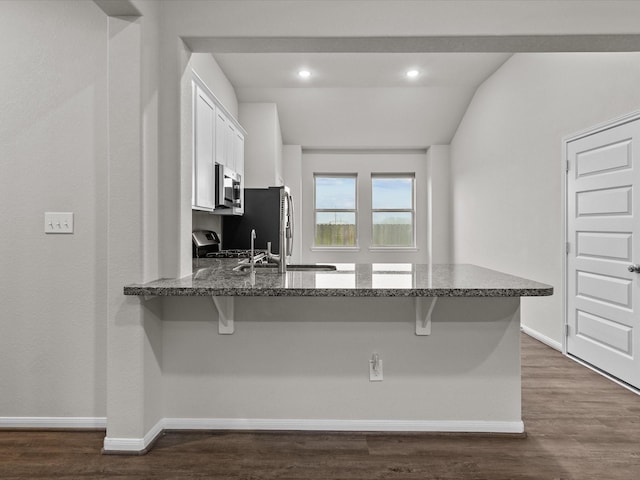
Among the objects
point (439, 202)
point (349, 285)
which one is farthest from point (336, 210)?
point (349, 285)

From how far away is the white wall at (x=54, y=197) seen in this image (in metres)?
2.40

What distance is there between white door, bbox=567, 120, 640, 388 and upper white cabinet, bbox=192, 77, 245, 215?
307 centimetres

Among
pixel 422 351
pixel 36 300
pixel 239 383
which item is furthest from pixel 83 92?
pixel 422 351

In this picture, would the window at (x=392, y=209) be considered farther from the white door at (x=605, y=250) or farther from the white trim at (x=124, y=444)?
the white trim at (x=124, y=444)

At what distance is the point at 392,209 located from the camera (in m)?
7.42

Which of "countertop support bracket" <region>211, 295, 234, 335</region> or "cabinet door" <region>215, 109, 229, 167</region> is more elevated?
"cabinet door" <region>215, 109, 229, 167</region>

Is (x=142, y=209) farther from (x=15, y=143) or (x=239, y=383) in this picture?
(x=239, y=383)

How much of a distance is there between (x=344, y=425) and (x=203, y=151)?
7.06 ft

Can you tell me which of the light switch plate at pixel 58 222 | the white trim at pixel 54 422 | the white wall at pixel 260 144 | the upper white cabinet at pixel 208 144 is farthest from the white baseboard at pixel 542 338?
the light switch plate at pixel 58 222

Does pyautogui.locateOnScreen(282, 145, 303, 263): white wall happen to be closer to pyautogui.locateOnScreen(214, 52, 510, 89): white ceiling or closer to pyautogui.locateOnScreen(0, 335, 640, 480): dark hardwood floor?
pyautogui.locateOnScreen(214, 52, 510, 89): white ceiling

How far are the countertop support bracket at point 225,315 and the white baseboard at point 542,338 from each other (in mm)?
3161

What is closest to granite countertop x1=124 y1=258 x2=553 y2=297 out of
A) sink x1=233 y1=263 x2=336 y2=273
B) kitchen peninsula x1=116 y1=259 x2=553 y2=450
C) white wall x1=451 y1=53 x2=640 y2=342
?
kitchen peninsula x1=116 y1=259 x2=553 y2=450

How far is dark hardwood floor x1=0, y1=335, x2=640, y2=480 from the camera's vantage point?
6.63 ft

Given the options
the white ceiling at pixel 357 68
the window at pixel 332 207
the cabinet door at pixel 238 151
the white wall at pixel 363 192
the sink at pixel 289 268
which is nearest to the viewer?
the sink at pixel 289 268
